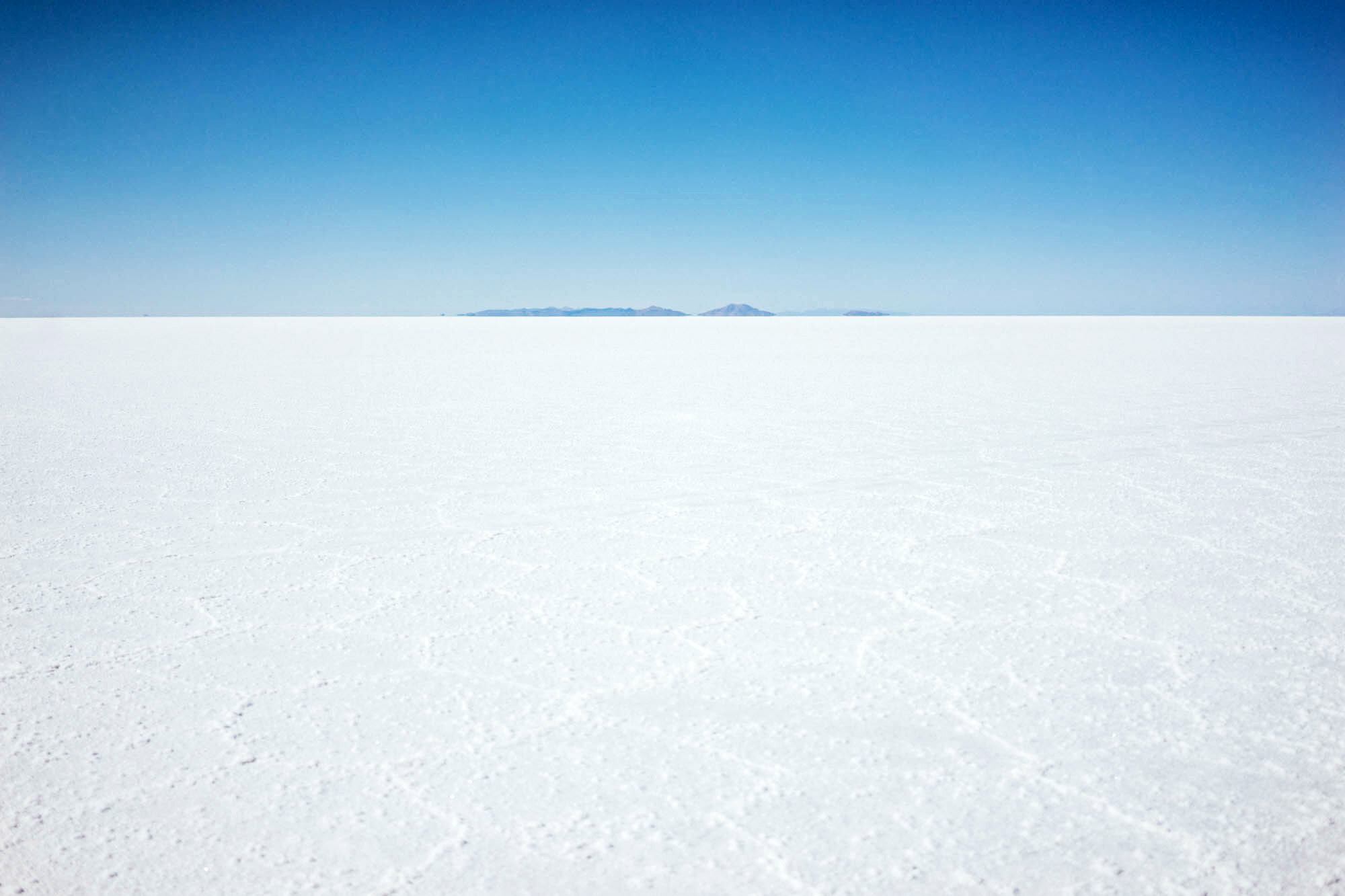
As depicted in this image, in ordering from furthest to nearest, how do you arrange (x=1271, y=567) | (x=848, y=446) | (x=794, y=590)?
(x=848, y=446), (x=1271, y=567), (x=794, y=590)

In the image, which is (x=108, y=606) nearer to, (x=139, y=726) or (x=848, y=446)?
(x=139, y=726)

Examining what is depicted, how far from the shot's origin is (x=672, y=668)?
229 centimetres

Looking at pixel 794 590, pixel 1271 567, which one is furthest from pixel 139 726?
pixel 1271 567

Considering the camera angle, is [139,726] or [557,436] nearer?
[139,726]

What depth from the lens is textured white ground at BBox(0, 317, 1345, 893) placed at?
5.08 ft

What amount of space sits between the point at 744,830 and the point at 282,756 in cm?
96

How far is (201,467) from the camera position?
4973 mm

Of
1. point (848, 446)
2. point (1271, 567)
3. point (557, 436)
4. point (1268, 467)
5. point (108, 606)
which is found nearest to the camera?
point (108, 606)

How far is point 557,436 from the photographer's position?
612 cm

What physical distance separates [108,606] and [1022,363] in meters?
12.8

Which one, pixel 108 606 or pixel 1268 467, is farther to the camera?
pixel 1268 467

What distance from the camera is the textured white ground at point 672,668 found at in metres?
1.55

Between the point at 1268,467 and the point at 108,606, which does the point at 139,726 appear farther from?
the point at 1268,467

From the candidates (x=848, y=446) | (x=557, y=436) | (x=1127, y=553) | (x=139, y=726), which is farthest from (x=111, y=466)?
(x=1127, y=553)
